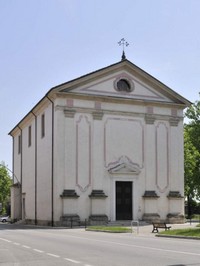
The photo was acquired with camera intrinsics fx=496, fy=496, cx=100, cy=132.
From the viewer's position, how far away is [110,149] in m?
40.4

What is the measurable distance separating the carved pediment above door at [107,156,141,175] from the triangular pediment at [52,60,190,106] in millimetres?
5277

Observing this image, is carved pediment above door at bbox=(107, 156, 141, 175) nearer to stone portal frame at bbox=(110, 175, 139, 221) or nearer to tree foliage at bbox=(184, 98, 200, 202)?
stone portal frame at bbox=(110, 175, 139, 221)

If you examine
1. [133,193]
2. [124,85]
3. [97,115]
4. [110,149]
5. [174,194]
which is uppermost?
[124,85]

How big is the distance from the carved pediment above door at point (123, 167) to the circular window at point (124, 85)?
579 cm

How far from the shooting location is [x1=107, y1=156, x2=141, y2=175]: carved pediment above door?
40.1 m

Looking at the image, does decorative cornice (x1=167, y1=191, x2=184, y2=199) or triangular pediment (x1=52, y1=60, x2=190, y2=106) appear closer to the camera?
triangular pediment (x1=52, y1=60, x2=190, y2=106)

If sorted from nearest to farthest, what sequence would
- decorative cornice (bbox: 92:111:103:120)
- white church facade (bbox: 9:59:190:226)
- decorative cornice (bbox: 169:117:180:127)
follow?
white church facade (bbox: 9:59:190:226)
decorative cornice (bbox: 92:111:103:120)
decorative cornice (bbox: 169:117:180:127)

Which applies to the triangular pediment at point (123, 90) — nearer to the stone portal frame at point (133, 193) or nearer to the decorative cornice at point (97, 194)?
the stone portal frame at point (133, 193)

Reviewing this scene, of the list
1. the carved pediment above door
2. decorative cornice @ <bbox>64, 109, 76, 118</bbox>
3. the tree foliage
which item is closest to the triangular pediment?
decorative cornice @ <bbox>64, 109, 76, 118</bbox>

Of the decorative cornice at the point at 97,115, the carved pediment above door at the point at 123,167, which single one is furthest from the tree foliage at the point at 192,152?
the decorative cornice at the point at 97,115

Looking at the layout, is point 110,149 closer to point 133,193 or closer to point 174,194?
point 133,193

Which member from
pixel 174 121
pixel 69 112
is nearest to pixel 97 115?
pixel 69 112

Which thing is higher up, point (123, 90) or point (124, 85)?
point (124, 85)

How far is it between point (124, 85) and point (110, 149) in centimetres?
577
